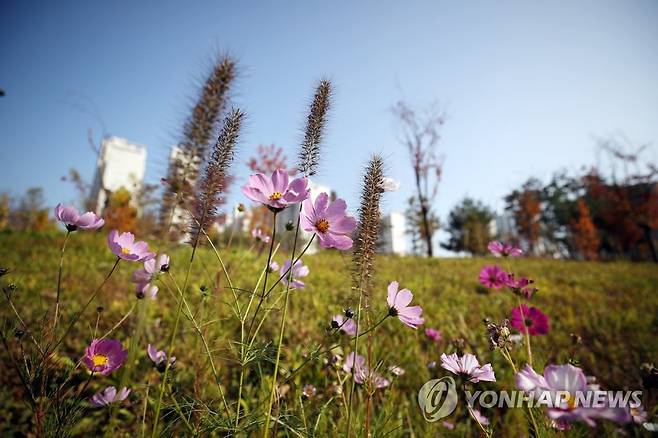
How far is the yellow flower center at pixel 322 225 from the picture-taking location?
99cm

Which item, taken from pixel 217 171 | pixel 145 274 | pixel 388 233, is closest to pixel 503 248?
pixel 388 233

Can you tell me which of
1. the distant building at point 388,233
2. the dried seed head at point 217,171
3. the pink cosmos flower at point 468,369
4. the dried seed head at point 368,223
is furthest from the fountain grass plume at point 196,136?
the pink cosmos flower at point 468,369

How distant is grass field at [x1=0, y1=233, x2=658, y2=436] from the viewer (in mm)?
1310

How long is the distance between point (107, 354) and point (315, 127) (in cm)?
106

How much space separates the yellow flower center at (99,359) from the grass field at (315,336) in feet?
0.40

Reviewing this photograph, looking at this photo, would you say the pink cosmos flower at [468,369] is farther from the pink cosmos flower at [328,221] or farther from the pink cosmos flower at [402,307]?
the pink cosmos flower at [328,221]

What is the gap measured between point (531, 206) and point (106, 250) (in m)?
27.5

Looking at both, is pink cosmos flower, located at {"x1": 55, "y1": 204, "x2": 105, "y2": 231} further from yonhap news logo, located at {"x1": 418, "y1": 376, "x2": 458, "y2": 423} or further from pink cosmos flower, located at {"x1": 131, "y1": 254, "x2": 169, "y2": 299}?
yonhap news logo, located at {"x1": 418, "y1": 376, "x2": 458, "y2": 423}

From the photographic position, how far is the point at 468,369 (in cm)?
103

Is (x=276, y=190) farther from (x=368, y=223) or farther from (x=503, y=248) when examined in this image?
(x=503, y=248)

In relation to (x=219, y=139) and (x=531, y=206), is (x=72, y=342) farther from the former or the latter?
(x=531, y=206)

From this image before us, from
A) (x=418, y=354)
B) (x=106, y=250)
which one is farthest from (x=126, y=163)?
(x=418, y=354)

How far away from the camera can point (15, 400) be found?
1.82 metres

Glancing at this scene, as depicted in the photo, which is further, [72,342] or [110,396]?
[72,342]
